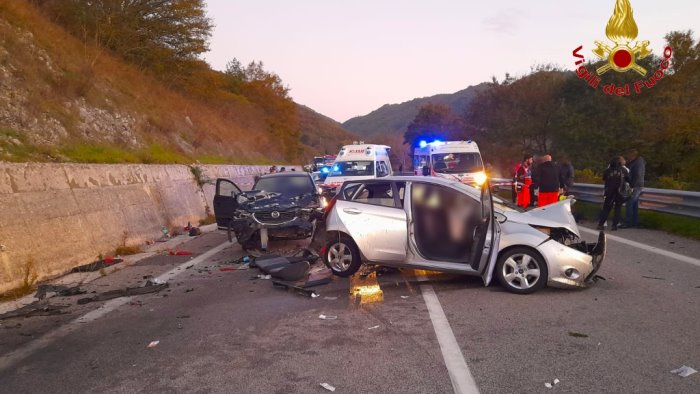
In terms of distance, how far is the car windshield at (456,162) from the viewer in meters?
19.8

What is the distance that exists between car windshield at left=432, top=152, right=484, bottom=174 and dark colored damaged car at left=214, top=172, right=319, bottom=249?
8318 millimetres

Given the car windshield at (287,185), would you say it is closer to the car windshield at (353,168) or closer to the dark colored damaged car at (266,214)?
the dark colored damaged car at (266,214)

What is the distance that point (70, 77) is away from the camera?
18.5m

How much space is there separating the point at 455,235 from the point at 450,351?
276 cm

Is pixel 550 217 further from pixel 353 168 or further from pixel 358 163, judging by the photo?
pixel 358 163

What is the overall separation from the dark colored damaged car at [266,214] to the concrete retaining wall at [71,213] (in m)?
1.91

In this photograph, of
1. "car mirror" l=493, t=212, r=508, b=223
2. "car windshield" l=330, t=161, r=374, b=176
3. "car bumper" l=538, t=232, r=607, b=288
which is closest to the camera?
"car bumper" l=538, t=232, r=607, b=288

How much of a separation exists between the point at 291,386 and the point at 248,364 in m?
0.65

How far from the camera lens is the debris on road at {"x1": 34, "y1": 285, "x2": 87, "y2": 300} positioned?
24.3 feet

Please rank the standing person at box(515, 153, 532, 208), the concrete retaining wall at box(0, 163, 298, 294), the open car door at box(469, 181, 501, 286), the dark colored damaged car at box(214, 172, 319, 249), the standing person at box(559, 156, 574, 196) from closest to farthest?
1. the open car door at box(469, 181, 501, 286)
2. the concrete retaining wall at box(0, 163, 298, 294)
3. the dark colored damaged car at box(214, 172, 319, 249)
4. the standing person at box(559, 156, 574, 196)
5. the standing person at box(515, 153, 532, 208)

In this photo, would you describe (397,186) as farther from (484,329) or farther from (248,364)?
(248,364)

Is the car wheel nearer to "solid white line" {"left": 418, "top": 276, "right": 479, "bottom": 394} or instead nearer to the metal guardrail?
"solid white line" {"left": 418, "top": 276, "right": 479, "bottom": 394}

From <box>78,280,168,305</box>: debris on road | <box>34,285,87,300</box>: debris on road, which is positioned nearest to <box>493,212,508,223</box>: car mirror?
<box>78,280,168,305</box>: debris on road

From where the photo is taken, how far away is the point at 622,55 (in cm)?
3222
